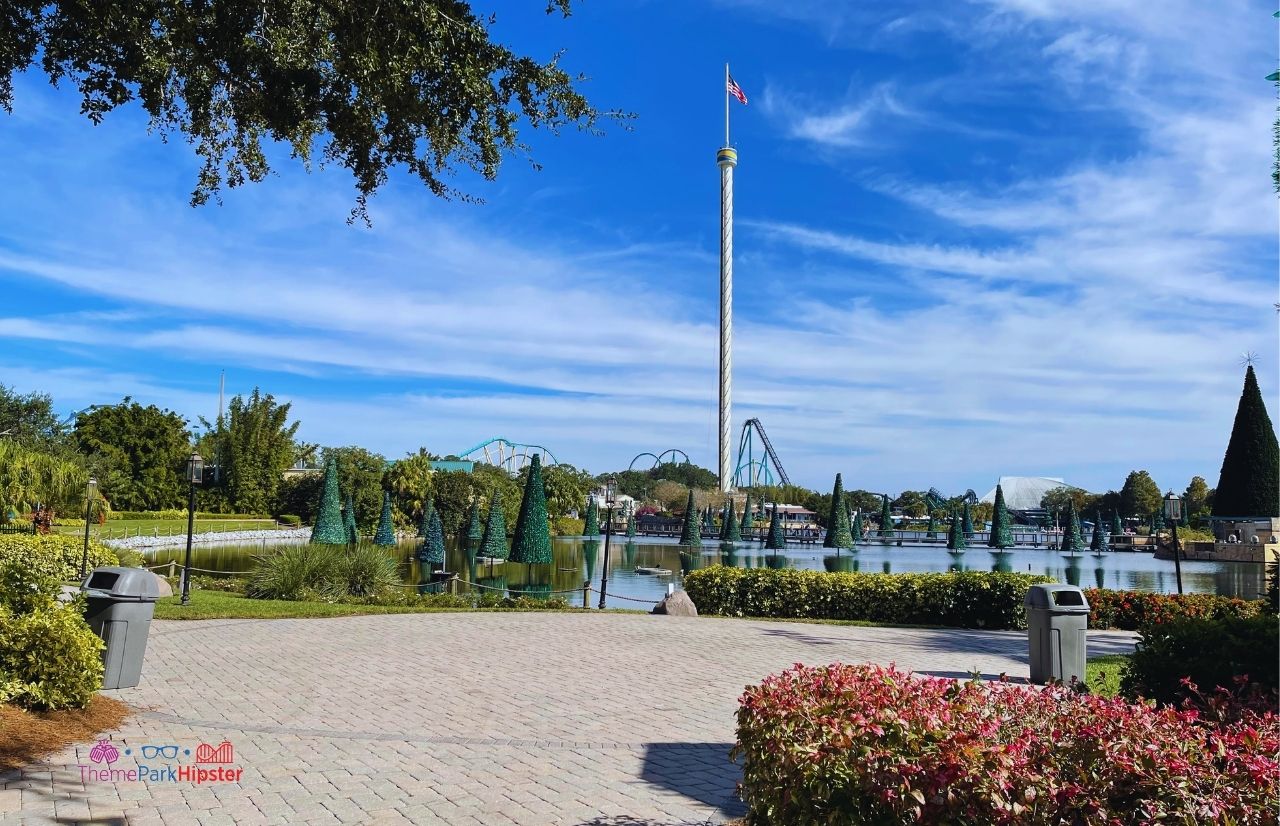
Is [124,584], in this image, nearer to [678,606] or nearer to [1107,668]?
[678,606]

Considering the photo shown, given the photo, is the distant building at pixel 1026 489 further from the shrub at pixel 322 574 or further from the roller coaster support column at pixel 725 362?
the shrub at pixel 322 574

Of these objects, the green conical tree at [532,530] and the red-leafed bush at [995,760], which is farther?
the green conical tree at [532,530]

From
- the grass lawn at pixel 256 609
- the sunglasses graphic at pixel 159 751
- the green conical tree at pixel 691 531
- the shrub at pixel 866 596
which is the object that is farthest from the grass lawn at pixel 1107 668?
the green conical tree at pixel 691 531

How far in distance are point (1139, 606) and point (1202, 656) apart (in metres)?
9.51

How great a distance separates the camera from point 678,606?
1452cm

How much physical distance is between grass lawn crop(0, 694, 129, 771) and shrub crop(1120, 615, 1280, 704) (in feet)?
24.0

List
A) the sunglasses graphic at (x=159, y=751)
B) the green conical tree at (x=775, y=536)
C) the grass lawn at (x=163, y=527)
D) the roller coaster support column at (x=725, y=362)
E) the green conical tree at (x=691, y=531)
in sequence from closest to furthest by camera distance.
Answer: the sunglasses graphic at (x=159, y=751), the grass lawn at (x=163, y=527), the green conical tree at (x=775, y=536), the green conical tree at (x=691, y=531), the roller coaster support column at (x=725, y=362)

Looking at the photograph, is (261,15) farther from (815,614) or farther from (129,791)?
(815,614)

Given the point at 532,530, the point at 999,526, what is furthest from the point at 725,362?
the point at 532,530

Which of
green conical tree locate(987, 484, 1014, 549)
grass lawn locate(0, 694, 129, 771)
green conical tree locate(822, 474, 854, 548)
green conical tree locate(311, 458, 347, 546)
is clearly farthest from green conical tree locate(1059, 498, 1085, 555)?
grass lawn locate(0, 694, 129, 771)

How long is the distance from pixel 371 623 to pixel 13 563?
5.83 meters

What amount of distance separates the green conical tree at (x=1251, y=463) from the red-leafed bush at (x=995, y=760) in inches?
1702

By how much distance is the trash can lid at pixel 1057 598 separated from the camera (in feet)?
28.1

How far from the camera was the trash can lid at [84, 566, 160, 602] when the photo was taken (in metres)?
7.70
